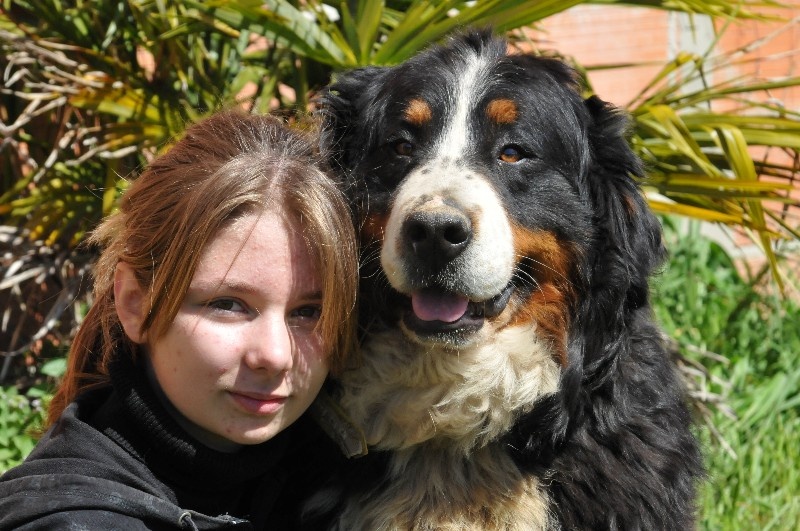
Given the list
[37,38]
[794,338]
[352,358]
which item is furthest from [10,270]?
[794,338]

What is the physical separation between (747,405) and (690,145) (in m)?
1.35

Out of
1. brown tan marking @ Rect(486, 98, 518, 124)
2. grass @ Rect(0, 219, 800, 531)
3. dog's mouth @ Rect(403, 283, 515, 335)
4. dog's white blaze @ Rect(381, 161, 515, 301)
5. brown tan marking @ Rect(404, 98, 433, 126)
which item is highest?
brown tan marking @ Rect(486, 98, 518, 124)

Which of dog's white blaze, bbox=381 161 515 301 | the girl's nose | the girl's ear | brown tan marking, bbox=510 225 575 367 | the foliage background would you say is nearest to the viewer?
the girl's nose

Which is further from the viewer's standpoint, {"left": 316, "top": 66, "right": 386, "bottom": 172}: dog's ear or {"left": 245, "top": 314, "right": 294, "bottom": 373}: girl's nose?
{"left": 316, "top": 66, "right": 386, "bottom": 172}: dog's ear

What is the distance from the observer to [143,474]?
6.40ft

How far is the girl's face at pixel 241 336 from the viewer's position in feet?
6.41

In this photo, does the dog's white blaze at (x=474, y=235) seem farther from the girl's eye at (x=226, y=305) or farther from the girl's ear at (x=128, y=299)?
the girl's ear at (x=128, y=299)

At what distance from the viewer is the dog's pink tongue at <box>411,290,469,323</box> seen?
2.26 m

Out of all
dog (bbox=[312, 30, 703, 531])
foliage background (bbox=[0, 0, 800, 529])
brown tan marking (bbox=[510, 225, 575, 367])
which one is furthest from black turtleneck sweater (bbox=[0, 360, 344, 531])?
foliage background (bbox=[0, 0, 800, 529])

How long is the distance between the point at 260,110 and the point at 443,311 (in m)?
1.53

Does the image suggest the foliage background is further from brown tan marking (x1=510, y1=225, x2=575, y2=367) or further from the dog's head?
brown tan marking (x1=510, y1=225, x2=575, y2=367)

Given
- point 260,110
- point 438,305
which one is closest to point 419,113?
point 438,305

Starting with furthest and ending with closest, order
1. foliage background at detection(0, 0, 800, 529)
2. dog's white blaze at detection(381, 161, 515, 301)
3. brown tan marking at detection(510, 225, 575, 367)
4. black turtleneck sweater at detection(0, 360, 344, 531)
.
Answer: foliage background at detection(0, 0, 800, 529)
brown tan marking at detection(510, 225, 575, 367)
dog's white blaze at detection(381, 161, 515, 301)
black turtleneck sweater at detection(0, 360, 344, 531)

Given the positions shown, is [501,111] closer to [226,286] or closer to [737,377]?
[226,286]
